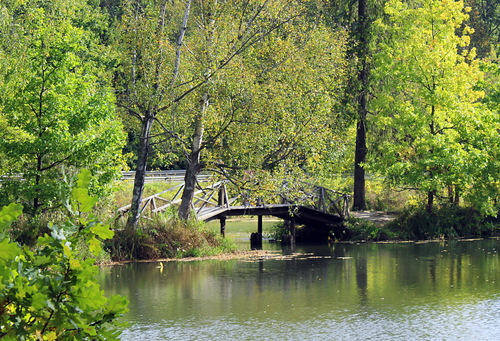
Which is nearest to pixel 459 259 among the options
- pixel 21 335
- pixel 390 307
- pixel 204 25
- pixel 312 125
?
pixel 312 125

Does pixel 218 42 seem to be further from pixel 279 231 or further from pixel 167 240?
pixel 279 231

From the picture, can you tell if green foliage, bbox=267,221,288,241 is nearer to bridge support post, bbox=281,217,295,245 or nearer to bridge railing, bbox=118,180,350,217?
bridge support post, bbox=281,217,295,245

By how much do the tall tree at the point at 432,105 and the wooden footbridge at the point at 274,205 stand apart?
9.73ft

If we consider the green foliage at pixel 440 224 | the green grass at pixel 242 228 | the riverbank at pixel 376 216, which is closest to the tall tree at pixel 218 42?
the green grass at pixel 242 228

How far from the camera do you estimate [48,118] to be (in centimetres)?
1994

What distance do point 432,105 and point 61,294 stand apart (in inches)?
1081

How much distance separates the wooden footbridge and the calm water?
250cm

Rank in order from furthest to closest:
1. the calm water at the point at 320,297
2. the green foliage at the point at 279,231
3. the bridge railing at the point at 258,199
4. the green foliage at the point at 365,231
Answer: the green foliage at the point at 279,231 → the green foliage at the point at 365,231 → the bridge railing at the point at 258,199 → the calm water at the point at 320,297

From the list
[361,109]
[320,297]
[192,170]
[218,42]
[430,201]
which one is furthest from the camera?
[361,109]

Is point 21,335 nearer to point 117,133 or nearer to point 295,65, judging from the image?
point 117,133

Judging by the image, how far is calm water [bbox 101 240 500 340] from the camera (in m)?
14.5

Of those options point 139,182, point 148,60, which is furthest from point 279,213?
point 148,60

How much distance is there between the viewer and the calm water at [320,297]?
47.5 ft

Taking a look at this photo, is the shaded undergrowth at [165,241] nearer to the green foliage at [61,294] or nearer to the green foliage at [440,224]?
the green foliage at [440,224]
